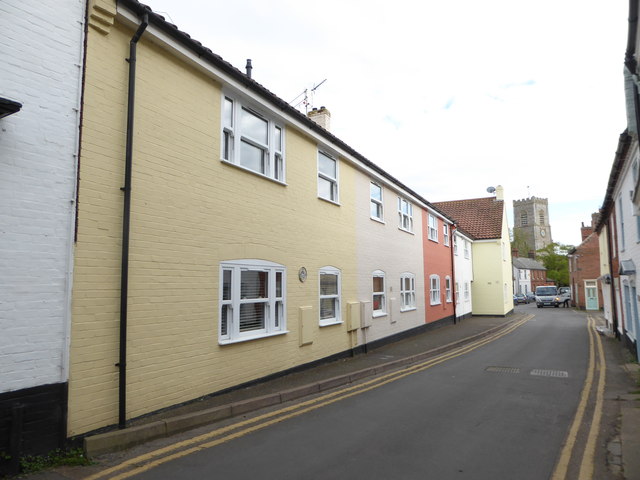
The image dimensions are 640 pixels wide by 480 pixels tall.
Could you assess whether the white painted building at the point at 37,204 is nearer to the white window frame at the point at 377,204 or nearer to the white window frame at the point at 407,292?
the white window frame at the point at 377,204

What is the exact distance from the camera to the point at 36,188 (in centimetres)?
475

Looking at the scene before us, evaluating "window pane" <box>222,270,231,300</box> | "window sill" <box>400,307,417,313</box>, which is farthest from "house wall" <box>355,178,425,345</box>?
"window pane" <box>222,270,231,300</box>

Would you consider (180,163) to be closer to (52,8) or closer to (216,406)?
(52,8)

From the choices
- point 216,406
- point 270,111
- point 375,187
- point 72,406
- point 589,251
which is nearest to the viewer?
point 72,406

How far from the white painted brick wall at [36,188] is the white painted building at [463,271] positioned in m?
22.5

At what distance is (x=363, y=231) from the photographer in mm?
13406

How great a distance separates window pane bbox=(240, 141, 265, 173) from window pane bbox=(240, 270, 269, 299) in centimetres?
217

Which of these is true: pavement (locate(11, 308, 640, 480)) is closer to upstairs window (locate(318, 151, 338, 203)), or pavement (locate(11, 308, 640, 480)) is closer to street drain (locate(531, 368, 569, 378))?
street drain (locate(531, 368, 569, 378))

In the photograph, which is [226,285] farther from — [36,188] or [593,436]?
[593,436]

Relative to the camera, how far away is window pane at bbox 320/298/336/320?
35.6ft

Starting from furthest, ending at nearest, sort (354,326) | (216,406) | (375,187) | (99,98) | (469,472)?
(375,187) → (354,326) → (216,406) → (99,98) → (469,472)

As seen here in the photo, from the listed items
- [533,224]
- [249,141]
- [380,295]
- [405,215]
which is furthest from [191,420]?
[533,224]

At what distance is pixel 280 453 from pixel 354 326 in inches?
280

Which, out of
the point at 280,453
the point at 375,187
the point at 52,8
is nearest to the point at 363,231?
the point at 375,187
